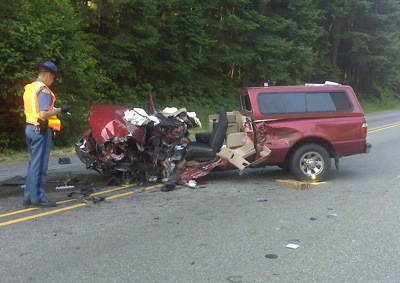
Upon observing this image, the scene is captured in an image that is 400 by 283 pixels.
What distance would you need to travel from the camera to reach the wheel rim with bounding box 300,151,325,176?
28.6 feet

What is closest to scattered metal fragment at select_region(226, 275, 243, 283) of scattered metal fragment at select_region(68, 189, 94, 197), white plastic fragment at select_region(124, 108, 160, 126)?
scattered metal fragment at select_region(68, 189, 94, 197)

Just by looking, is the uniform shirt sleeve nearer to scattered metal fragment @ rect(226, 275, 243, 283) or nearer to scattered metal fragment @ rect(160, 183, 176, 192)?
scattered metal fragment @ rect(160, 183, 176, 192)

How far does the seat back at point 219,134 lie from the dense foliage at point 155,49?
23.1 ft

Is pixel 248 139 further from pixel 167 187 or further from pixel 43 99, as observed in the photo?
pixel 43 99

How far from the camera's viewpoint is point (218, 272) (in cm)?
444

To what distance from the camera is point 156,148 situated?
8320 mm

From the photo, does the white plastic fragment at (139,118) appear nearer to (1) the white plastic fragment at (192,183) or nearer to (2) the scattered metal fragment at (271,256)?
(1) the white plastic fragment at (192,183)

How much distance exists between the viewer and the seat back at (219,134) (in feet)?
28.6

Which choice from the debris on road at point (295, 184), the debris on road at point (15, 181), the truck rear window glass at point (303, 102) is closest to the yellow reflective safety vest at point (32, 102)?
the debris on road at point (15, 181)

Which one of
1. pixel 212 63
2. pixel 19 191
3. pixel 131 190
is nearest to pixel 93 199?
pixel 131 190

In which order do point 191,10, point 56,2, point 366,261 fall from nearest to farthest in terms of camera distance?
1. point 366,261
2. point 56,2
3. point 191,10

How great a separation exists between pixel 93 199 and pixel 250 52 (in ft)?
71.4

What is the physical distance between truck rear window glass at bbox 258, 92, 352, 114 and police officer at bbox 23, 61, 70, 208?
3.81 metres

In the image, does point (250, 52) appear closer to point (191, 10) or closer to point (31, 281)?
point (191, 10)
